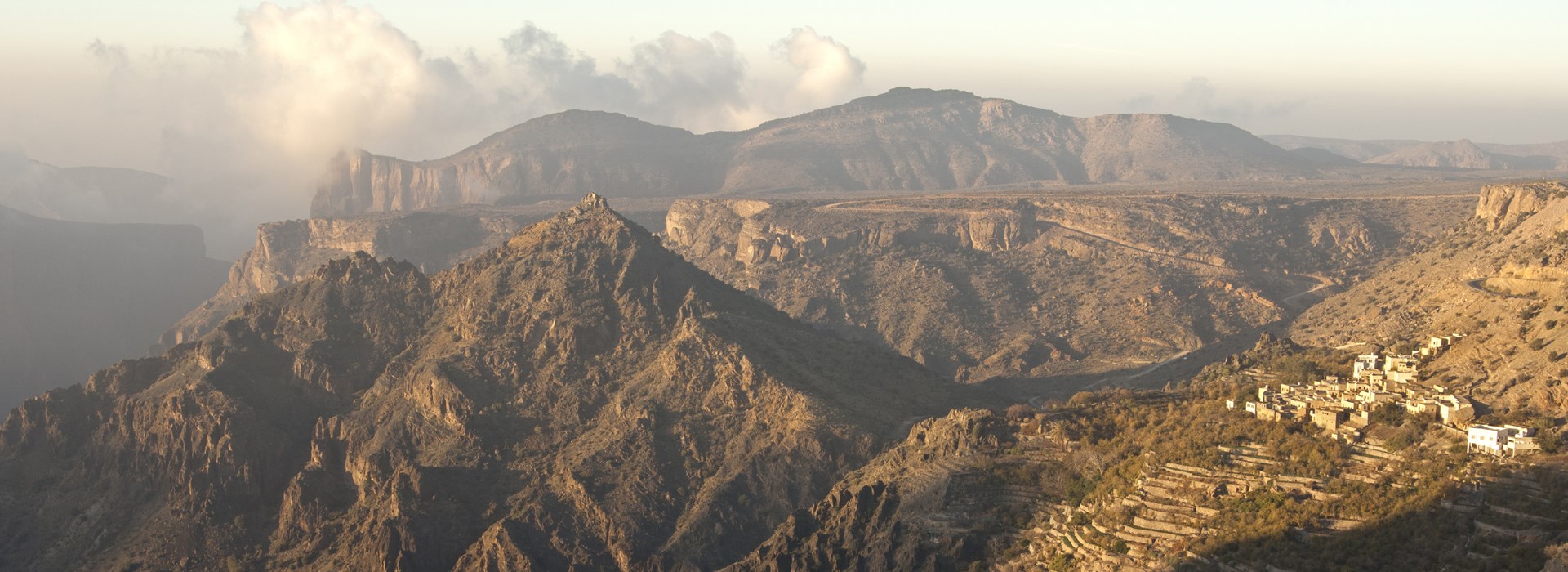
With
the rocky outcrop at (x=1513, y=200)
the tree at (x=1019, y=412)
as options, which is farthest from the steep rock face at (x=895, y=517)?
the rocky outcrop at (x=1513, y=200)

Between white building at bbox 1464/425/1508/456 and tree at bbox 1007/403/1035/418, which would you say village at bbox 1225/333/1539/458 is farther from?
tree at bbox 1007/403/1035/418

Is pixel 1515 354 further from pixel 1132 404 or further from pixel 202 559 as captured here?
pixel 202 559

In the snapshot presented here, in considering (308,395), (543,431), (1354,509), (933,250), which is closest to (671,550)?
(543,431)

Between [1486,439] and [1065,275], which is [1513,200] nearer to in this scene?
[1065,275]


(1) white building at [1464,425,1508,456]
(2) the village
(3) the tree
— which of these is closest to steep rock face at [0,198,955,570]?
(3) the tree

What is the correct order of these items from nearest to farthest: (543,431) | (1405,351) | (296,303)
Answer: (1405,351) < (543,431) < (296,303)

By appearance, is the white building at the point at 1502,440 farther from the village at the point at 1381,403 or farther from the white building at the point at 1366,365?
the white building at the point at 1366,365
